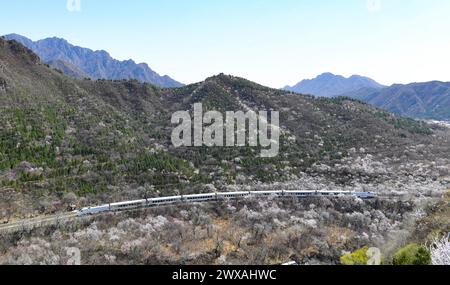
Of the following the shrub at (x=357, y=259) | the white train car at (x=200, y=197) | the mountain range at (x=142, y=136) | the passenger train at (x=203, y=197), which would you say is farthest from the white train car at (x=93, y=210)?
the shrub at (x=357, y=259)

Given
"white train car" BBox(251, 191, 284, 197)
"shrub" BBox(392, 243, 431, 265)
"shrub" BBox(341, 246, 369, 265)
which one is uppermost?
"shrub" BBox(392, 243, 431, 265)

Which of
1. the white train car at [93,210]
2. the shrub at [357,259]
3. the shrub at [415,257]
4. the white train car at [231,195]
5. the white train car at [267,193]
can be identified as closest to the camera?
the shrub at [415,257]

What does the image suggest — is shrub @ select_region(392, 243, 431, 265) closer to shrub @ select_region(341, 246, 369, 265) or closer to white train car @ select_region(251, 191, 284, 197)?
shrub @ select_region(341, 246, 369, 265)

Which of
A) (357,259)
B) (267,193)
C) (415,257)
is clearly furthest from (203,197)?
(415,257)

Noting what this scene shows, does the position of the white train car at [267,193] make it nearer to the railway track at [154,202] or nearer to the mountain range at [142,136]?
the railway track at [154,202]

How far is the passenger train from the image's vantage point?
48.9 meters

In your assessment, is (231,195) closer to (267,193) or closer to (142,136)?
(267,193)

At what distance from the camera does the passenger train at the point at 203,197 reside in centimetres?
4888

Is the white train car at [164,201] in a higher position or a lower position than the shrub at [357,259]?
lower

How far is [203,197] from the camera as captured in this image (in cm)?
5628

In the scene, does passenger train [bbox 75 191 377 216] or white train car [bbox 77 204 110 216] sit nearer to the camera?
white train car [bbox 77 204 110 216]

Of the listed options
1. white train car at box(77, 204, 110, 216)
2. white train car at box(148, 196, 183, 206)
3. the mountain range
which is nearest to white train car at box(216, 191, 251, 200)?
the mountain range

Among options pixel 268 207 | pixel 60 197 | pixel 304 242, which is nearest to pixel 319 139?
pixel 268 207
